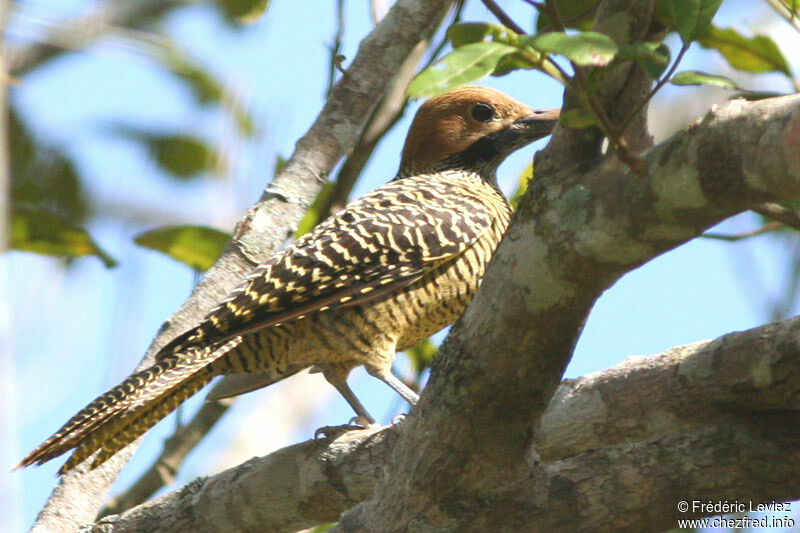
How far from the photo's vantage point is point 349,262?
16.1 ft

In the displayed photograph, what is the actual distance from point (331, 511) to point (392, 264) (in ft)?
4.28

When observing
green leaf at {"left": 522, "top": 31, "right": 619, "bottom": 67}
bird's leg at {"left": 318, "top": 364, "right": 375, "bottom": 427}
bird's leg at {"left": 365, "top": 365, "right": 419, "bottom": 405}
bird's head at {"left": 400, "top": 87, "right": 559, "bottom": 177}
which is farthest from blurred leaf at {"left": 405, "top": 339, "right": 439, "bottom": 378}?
green leaf at {"left": 522, "top": 31, "right": 619, "bottom": 67}

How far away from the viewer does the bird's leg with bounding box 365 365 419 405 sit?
15.7ft

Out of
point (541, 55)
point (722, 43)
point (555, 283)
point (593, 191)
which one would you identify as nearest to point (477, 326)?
point (555, 283)

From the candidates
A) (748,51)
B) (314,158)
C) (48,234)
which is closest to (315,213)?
(314,158)

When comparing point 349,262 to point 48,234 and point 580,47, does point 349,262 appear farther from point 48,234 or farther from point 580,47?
point 580,47

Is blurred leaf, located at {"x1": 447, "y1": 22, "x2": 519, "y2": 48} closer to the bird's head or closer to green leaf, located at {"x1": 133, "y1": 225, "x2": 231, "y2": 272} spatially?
green leaf, located at {"x1": 133, "y1": 225, "x2": 231, "y2": 272}

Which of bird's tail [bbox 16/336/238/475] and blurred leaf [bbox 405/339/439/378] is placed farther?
blurred leaf [bbox 405/339/439/378]

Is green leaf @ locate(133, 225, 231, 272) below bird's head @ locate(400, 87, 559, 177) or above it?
below

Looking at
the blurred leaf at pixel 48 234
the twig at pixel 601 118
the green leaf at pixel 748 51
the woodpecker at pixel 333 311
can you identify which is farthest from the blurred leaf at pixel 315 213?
the twig at pixel 601 118

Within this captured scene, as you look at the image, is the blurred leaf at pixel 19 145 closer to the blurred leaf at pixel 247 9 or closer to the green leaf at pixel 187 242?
the green leaf at pixel 187 242

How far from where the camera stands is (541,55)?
7.42ft

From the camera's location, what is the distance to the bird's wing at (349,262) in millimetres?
4656

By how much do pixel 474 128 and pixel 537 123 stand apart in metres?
0.41
